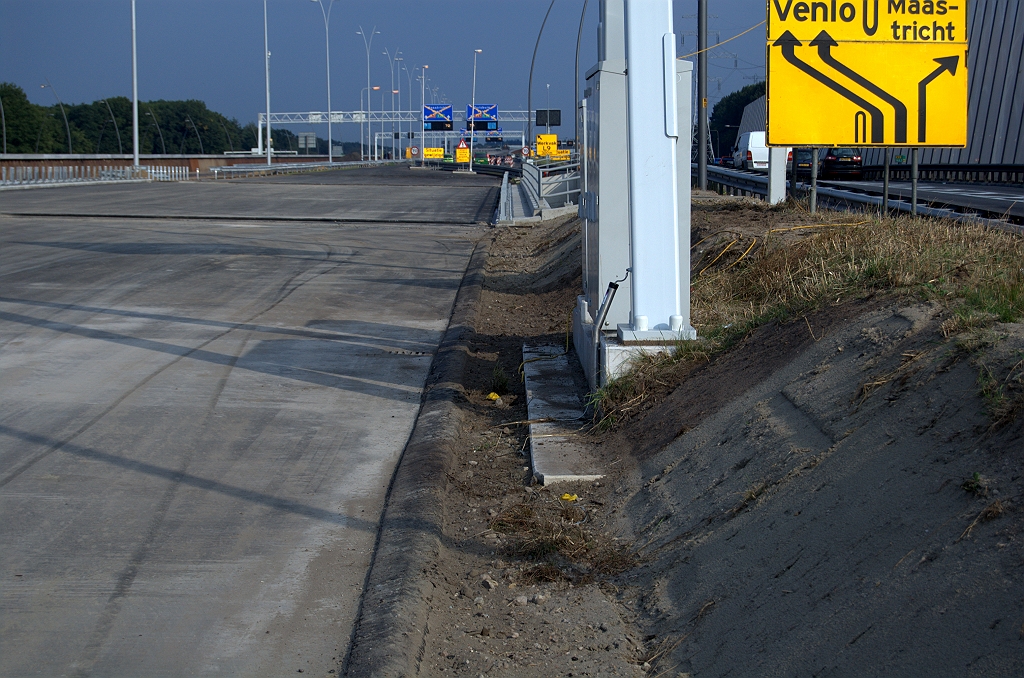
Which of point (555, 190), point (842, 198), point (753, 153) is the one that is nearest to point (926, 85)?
point (842, 198)

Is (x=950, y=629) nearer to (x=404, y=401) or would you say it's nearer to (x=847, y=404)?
(x=847, y=404)

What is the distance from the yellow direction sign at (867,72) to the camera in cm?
995

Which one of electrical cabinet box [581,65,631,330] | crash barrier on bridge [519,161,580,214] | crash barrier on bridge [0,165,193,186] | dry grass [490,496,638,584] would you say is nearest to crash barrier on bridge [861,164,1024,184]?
crash barrier on bridge [519,161,580,214]

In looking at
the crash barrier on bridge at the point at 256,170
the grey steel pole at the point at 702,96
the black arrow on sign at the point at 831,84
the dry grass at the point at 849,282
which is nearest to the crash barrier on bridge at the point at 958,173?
the grey steel pole at the point at 702,96

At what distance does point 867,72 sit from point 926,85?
762mm

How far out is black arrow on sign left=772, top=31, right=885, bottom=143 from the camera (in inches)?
393

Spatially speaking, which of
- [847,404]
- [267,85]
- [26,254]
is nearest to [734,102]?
[267,85]

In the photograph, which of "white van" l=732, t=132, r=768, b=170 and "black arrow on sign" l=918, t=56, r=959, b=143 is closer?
"black arrow on sign" l=918, t=56, r=959, b=143

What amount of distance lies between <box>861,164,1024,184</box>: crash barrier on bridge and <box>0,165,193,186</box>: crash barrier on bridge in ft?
121

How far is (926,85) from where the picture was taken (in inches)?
402

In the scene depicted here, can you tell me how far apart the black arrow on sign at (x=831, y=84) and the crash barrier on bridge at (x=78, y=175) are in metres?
38.2

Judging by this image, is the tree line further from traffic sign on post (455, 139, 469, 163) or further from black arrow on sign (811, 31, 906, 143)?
black arrow on sign (811, 31, 906, 143)

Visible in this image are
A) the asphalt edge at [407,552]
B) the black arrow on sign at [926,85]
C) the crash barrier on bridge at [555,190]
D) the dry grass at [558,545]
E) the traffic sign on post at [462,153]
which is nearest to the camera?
the asphalt edge at [407,552]

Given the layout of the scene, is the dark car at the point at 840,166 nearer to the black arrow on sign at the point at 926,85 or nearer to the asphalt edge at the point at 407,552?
the black arrow on sign at the point at 926,85
